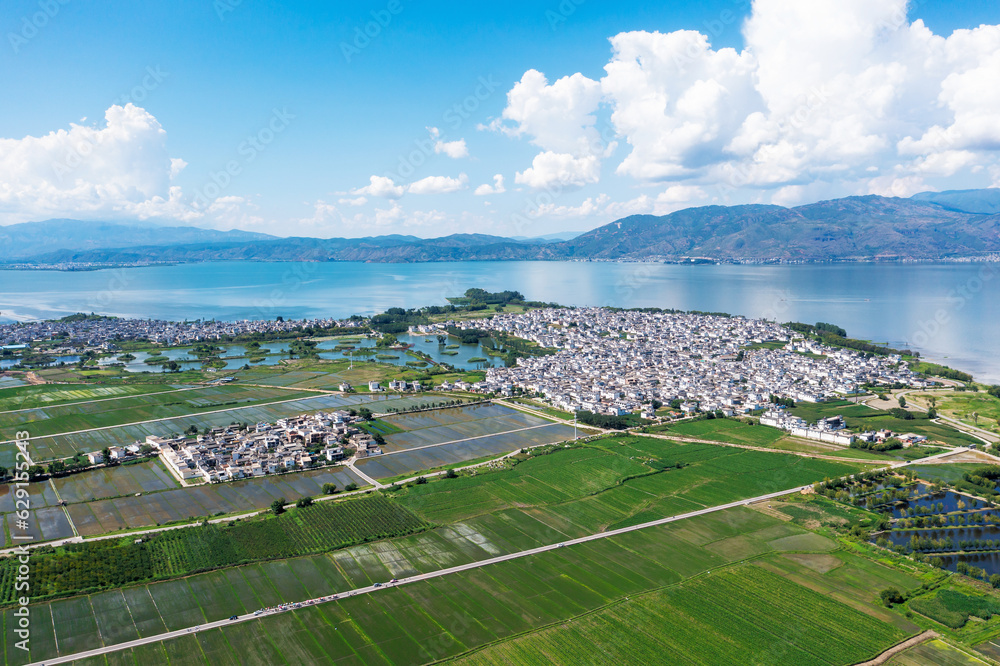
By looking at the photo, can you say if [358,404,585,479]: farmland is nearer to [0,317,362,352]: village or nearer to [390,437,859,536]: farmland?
[390,437,859,536]: farmland

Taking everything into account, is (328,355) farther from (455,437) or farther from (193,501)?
(193,501)

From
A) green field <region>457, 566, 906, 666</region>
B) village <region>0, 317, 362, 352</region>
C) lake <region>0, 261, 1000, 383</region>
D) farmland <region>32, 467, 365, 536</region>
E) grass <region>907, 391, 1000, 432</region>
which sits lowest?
green field <region>457, 566, 906, 666</region>

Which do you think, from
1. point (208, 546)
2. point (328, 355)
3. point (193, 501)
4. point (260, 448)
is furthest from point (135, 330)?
point (208, 546)

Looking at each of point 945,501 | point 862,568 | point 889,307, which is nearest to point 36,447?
point 862,568

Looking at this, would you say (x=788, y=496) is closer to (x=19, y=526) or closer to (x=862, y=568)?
(x=862, y=568)

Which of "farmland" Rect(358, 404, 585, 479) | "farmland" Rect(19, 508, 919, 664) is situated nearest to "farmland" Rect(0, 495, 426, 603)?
"farmland" Rect(19, 508, 919, 664)
